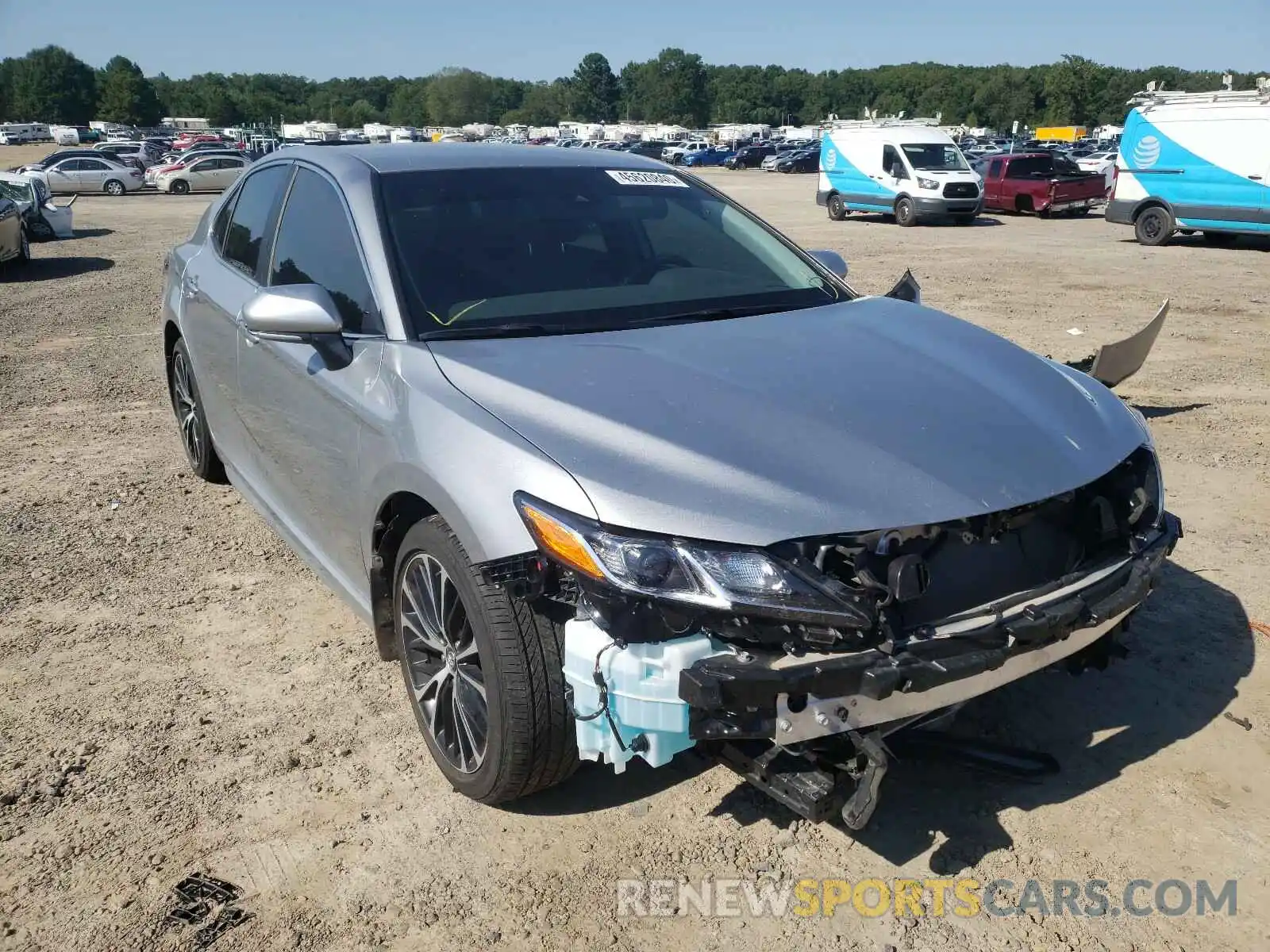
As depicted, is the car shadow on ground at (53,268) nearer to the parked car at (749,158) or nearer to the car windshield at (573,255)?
the car windshield at (573,255)

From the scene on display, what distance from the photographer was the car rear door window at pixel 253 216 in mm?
4266

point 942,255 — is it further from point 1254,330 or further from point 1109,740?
point 1109,740

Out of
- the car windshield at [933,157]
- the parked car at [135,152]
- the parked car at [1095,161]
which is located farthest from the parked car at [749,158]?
the car windshield at [933,157]

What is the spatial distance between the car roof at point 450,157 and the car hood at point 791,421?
102cm

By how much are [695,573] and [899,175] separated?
76.4 ft

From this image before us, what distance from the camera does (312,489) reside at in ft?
11.8

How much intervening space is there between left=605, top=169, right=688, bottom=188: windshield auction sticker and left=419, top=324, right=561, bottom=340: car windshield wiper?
1.02m

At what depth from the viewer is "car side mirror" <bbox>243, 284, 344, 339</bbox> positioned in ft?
10.1

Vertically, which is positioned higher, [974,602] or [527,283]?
[527,283]

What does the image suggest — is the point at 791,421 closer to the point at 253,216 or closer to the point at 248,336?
the point at 248,336

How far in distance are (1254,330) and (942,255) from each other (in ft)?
24.4

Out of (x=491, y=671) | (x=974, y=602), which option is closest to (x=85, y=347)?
(x=491, y=671)

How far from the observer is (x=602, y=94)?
17800 centimetres

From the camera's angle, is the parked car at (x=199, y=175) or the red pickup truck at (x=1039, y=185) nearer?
the red pickup truck at (x=1039, y=185)
